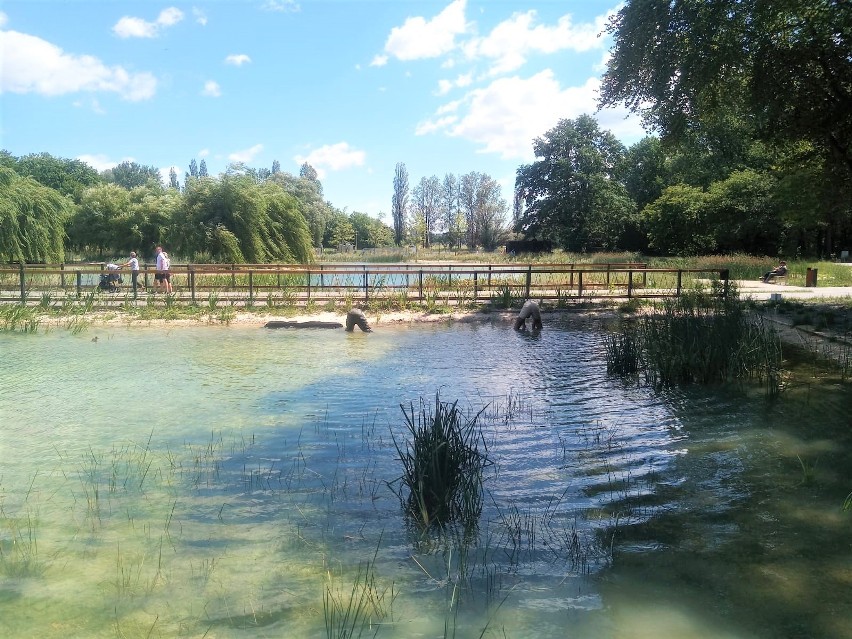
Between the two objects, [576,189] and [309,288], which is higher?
[576,189]

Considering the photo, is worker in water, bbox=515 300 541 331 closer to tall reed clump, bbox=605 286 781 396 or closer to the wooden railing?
the wooden railing

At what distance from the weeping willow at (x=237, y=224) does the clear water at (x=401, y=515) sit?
2274cm

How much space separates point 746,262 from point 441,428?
34.2 meters

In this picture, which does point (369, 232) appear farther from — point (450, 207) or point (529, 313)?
point (529, 313)

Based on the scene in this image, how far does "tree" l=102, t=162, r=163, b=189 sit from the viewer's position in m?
115

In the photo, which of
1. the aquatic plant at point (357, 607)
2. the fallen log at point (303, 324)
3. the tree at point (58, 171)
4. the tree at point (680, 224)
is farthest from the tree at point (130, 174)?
the aquatic plant at point (357, 607)

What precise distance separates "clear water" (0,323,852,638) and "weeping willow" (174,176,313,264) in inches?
895

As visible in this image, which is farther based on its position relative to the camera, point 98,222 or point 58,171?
point 58,171

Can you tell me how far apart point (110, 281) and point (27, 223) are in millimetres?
8377

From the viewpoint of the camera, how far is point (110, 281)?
2294cm

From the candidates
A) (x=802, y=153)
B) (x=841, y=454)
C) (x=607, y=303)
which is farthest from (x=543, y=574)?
(x=802, y=153)

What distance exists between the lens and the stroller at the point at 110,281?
22.4 m

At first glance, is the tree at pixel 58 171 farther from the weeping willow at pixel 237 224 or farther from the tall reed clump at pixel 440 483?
the tall reed clump at pixel 440 483

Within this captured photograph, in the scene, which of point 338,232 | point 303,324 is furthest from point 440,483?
point 338,232
